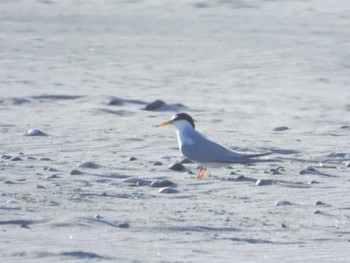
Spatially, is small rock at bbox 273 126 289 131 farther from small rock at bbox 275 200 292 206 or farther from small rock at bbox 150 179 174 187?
small rock at bbox 275 200 292 206

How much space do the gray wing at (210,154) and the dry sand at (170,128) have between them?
0.53 feet

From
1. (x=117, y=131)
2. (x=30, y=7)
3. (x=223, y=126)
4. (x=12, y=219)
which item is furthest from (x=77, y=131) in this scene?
(x=30, y=7)

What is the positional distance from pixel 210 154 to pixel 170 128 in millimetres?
2231

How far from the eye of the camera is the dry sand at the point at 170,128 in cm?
628

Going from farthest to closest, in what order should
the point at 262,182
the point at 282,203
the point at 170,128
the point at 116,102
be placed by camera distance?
the point at 116,102, the point at 170,128, the point at 262,182, the point at 282,203

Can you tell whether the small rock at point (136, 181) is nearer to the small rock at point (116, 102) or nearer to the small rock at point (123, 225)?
the small rock at point (123, 225)

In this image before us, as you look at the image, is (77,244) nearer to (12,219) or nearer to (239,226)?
(12,219)

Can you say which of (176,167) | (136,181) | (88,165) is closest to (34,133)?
(88,165)

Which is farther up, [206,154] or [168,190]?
[168,190]

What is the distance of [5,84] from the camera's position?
13539 mm

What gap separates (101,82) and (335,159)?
16.1 ft

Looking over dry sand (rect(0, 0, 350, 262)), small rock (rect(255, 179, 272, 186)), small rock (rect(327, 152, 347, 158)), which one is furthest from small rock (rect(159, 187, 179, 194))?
small rock (rect(327, 152, 347, 158))

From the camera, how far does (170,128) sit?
11.1 meters

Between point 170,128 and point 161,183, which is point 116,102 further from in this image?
point 161,183
